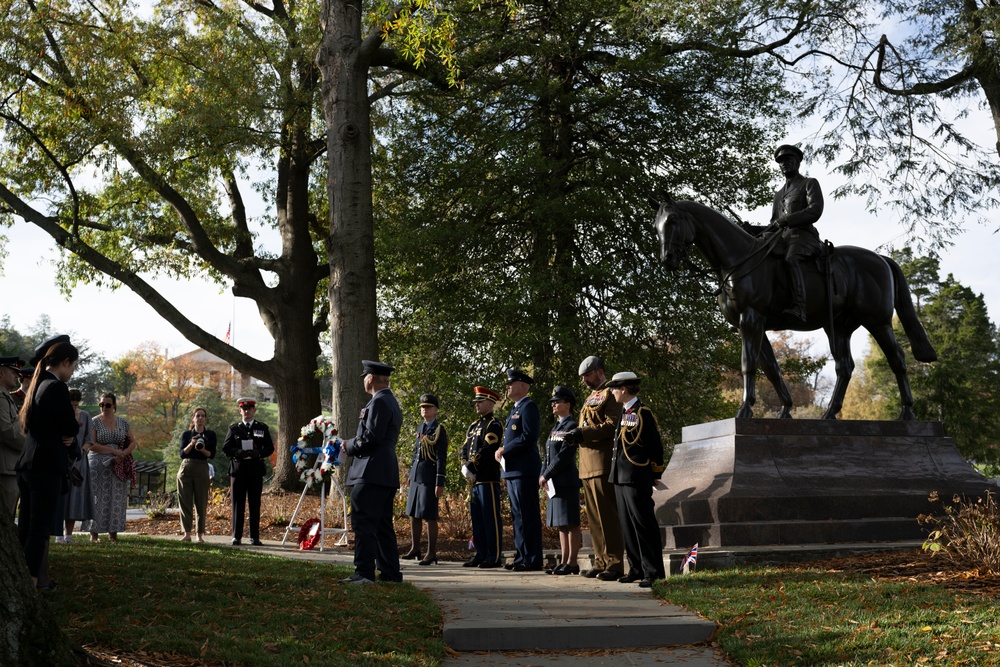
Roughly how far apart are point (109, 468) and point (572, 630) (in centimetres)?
825

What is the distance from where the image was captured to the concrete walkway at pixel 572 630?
6.31 metres

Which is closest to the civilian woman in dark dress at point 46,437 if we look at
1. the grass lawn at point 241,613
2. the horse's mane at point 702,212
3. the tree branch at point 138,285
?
the grass lawn at point 241,613

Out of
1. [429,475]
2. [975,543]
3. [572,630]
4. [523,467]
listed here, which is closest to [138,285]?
[429,475]

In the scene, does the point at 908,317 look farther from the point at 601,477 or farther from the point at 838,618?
the point at 838,618

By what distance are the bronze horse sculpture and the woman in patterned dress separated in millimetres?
7528

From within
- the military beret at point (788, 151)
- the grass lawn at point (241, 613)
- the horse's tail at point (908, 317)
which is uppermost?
the military beret at point (788, 151)

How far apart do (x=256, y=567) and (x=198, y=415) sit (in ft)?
13.6

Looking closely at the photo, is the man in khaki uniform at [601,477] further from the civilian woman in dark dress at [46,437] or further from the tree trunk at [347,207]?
the tree trunk at [347,207]

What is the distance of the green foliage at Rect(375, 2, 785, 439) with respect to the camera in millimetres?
17641

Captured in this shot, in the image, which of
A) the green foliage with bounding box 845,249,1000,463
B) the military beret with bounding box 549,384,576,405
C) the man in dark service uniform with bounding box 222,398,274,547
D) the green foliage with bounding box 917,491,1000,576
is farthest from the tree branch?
the green foliage with bounding box 845,249,1000,463

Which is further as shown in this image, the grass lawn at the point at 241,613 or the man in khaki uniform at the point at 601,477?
the man in khaki uniform at the point at 601,477

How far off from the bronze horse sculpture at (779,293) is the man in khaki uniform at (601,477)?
2091 mm

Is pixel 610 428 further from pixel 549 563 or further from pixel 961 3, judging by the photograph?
pixel 961 3

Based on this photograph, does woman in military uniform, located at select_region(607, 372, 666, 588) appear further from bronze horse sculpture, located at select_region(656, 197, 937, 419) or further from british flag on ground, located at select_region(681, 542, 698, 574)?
bronze horse sculpture, located at select_region(656, 197, 937, 419)
